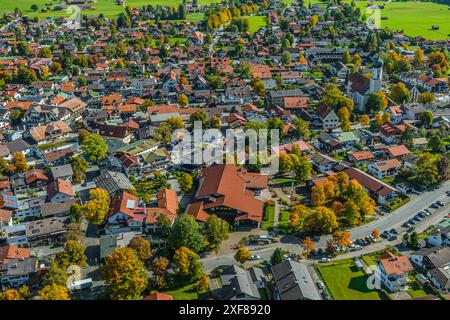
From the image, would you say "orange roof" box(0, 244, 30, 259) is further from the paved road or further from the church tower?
the church tower

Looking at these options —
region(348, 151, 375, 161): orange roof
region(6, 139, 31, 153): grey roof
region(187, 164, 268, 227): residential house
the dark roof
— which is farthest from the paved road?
region(6, 139, 31, 153): grey roof

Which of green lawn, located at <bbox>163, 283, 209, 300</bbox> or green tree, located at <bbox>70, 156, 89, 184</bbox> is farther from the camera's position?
green tree, located at <bbox>70, 156, 89, 184</bbox>

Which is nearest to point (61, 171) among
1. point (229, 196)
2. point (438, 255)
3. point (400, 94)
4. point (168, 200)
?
point (168, 200)

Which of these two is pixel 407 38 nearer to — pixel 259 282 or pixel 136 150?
pixel 136 150

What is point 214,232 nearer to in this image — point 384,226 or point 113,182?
point 113,182

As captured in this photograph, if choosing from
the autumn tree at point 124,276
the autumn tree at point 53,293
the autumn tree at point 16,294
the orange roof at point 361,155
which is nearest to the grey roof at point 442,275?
the orange roof at point 361,155

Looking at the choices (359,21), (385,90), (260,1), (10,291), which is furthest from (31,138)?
(260,1)
